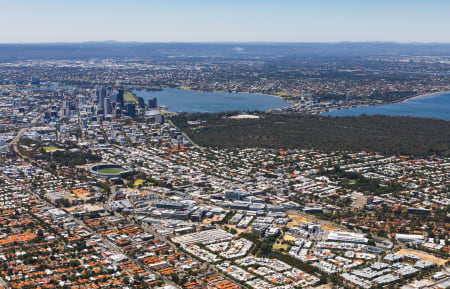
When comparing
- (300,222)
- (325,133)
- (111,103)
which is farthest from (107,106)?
(300,222)

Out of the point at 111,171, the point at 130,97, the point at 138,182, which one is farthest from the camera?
the point at 130,97

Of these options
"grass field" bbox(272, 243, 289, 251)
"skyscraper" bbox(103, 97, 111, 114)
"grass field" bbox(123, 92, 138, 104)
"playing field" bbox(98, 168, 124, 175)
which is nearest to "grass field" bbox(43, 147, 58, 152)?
"playing field" bbox(98, 168, 124, 175)

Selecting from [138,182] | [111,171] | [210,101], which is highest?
[210,101]

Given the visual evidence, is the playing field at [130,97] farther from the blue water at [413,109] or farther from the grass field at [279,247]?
the grass field at [279,247]

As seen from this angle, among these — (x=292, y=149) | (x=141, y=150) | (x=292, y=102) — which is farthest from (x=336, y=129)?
(x=292, y=102)

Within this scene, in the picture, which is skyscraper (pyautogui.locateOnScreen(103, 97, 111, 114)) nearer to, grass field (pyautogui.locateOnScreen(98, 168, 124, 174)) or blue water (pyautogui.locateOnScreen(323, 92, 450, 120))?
blue water (pyautogui.locateOnScreen(323, 92, 450, 120))

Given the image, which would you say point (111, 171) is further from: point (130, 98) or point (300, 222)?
point (130, 98)

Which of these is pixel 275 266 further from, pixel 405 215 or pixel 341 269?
pixel 405 215

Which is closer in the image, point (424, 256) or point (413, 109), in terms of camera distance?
point (424, 256)
